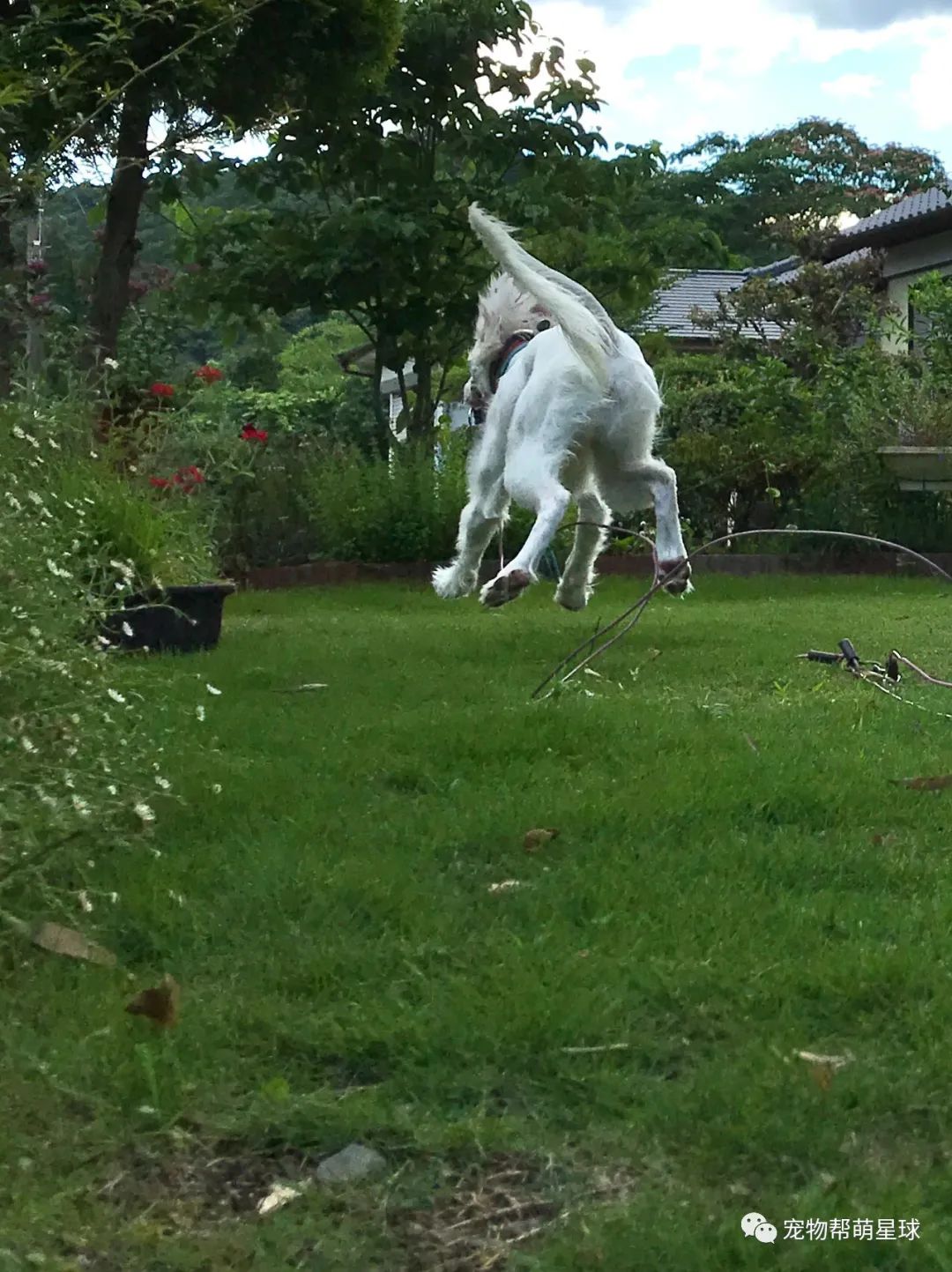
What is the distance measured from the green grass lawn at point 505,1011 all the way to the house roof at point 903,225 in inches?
Answer: 680

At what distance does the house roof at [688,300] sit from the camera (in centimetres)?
2802

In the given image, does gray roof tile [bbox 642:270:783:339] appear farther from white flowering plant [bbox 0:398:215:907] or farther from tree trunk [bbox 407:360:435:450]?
white flowering plant [bbox 0:398:215:907]

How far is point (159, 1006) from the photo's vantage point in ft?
8.02

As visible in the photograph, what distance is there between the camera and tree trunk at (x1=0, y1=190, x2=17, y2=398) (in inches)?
304

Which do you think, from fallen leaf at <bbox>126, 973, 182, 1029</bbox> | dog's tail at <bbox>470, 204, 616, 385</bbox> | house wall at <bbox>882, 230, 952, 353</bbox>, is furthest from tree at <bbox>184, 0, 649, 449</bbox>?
fallen leaf at <bbox>126, 973, 182, 1029</bbox>

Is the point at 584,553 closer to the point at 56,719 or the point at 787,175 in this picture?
the point at 56,719

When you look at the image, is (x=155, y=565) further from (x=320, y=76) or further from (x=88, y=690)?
(x=320, y=76)

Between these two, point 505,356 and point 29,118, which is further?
point 29,118

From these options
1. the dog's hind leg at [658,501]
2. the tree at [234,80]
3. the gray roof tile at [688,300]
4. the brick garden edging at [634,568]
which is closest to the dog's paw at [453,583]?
the dog's hind leg at [658,501]

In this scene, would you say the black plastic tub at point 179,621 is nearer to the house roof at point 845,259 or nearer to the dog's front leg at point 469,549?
the dog's front leg at point 469,549

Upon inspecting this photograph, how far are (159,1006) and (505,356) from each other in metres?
4.62

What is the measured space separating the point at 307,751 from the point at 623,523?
348 inches

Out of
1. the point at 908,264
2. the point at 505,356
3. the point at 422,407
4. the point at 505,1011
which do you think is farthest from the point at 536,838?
the point at 908,264

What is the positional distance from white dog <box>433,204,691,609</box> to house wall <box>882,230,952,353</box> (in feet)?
47.5
